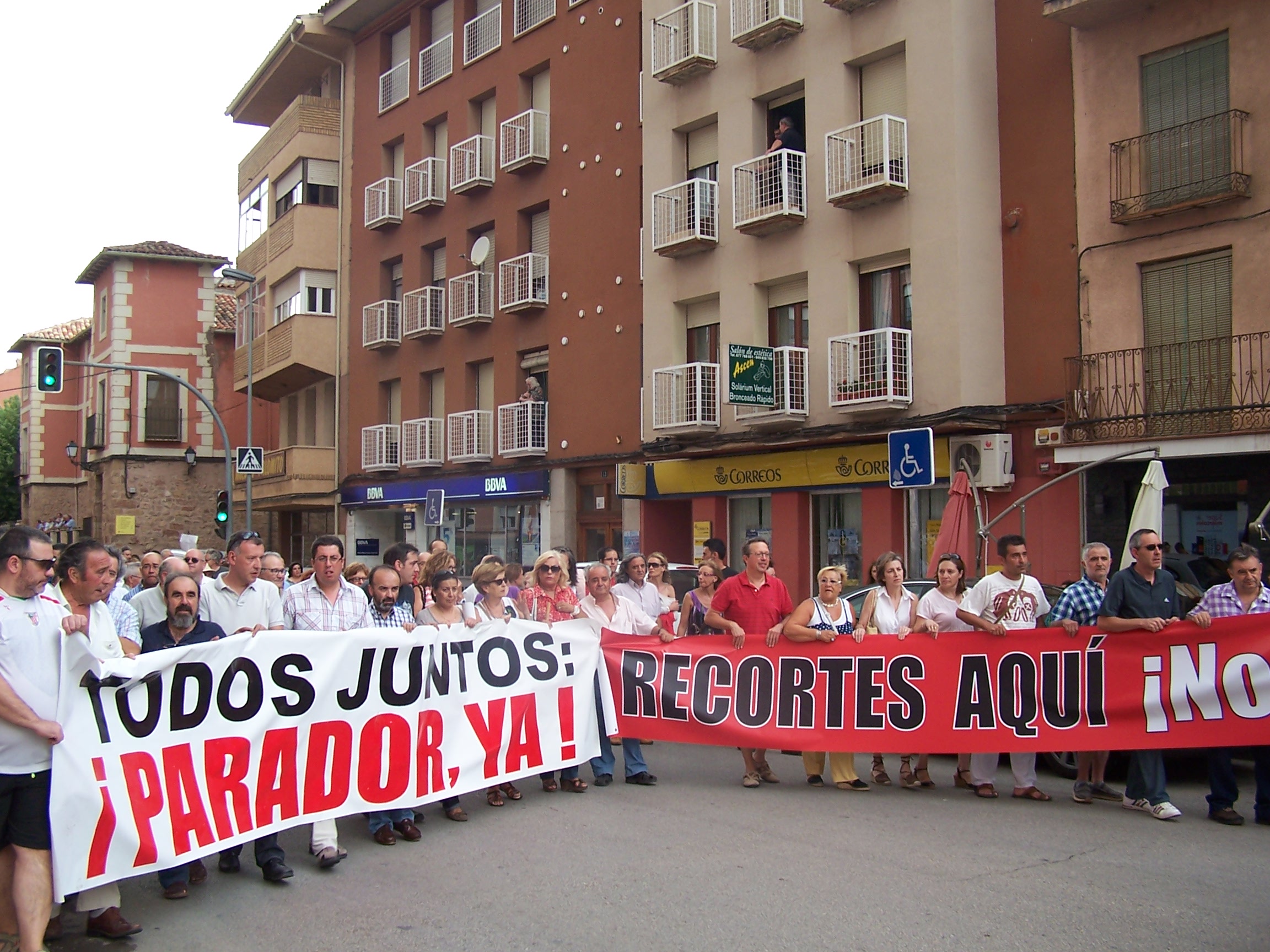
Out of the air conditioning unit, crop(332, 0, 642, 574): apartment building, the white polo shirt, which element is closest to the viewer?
the white polo shirt

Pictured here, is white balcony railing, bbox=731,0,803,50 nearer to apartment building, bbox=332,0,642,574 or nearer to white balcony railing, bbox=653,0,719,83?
white balcony railing, bbox=653,0,719,83

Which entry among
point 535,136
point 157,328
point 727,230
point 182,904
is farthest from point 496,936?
point 157,328

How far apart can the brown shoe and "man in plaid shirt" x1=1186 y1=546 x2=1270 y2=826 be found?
20.9 feet

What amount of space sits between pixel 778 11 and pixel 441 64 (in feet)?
40.9

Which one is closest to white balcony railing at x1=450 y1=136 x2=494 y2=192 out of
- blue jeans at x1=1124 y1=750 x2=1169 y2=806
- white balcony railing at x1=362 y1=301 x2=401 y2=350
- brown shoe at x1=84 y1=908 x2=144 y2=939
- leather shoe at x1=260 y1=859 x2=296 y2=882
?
white balcony railing at x1=362 y1=301 x2=401 y2=350

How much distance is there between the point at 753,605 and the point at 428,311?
22369 millimetres

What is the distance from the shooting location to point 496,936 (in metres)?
5.56

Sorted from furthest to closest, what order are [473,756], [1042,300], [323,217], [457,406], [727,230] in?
[323,217] < [457,406] < [727,230] < [1042,300] < [473,756]

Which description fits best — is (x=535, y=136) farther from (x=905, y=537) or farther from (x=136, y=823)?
(x=136, y=823)

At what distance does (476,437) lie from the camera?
28297 mm

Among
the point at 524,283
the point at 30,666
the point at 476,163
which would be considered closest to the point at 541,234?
the point at 524,283

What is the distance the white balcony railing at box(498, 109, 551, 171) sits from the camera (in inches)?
1065

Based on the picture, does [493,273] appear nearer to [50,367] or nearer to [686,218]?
[686,218]

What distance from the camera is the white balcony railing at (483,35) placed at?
28969mm
